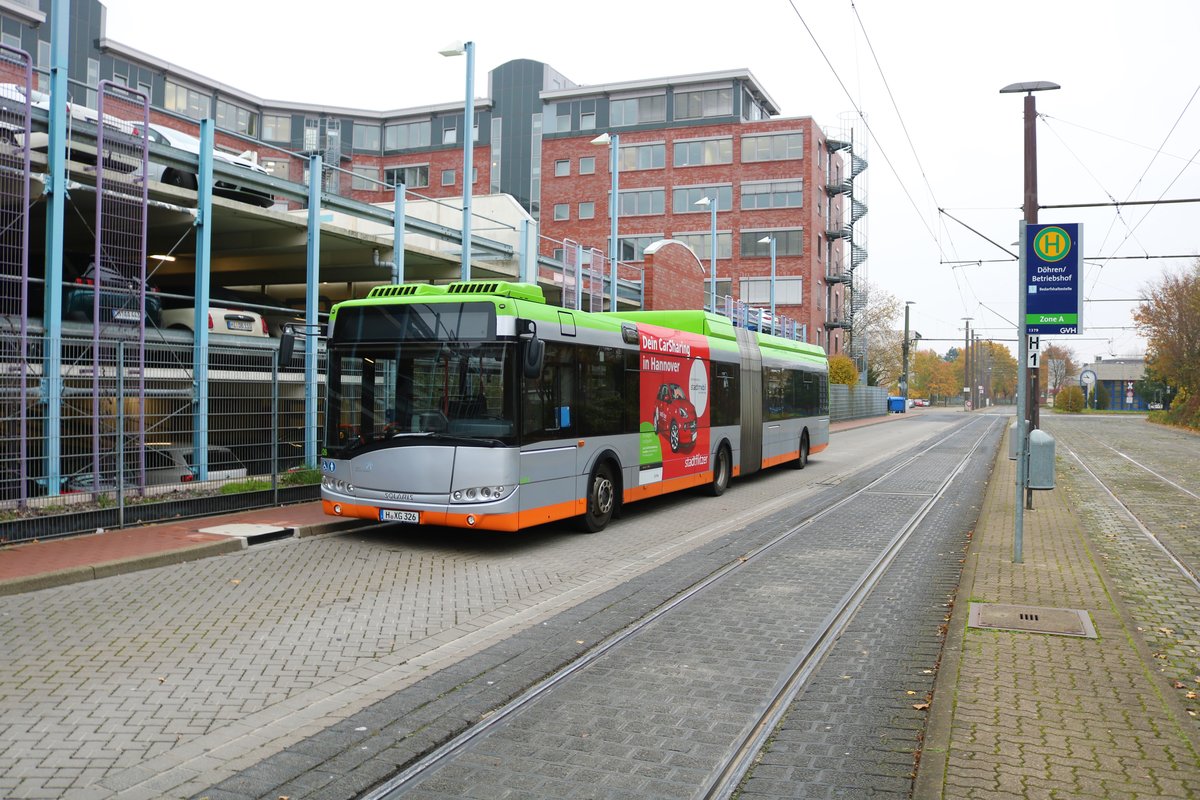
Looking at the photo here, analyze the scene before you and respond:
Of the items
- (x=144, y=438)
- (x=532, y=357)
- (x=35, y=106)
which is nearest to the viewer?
(x=532, y=357)

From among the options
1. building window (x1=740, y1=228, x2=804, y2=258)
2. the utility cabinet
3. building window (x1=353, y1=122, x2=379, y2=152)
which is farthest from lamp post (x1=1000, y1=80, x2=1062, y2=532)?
building window (x1=353, y1=122, x2=379, y2=152)

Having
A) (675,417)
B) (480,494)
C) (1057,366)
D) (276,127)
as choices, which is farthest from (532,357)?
(1057,366)

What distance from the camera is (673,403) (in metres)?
14.4

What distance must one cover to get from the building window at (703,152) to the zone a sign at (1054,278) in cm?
5028

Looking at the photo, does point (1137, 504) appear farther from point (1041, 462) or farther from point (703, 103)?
point (703, 103)

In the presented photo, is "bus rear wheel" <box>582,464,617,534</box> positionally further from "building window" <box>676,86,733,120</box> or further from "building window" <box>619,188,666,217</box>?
"building window" <box>676,86,733,120</box>

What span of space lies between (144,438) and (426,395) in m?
3.73

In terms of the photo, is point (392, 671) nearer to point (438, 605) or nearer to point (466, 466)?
point (438, 605)

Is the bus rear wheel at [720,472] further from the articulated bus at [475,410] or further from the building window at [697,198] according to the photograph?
the building window at [697,198]

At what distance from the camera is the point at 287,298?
88.3 feet

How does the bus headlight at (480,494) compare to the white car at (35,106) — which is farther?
the white car at (35,106)

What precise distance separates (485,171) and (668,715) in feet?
212

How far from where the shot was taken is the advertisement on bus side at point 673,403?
13531mm

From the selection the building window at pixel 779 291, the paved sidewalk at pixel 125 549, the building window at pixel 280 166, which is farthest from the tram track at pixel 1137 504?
the building window at pixel 779 291
